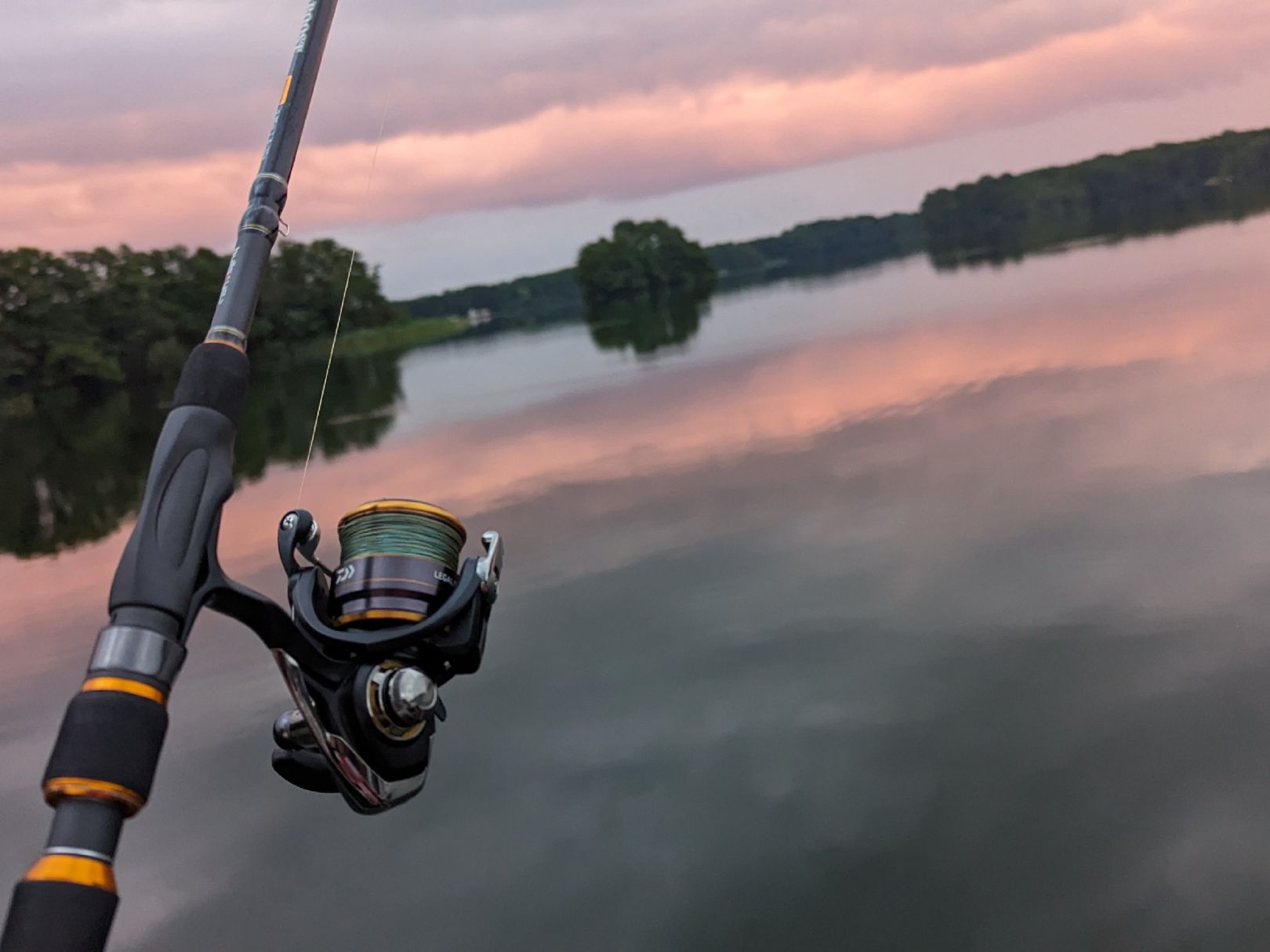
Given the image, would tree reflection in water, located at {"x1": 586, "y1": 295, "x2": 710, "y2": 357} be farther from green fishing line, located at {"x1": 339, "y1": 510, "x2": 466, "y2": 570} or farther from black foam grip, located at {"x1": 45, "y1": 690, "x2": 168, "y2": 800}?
black foam grip, located at {"x1": 45, "y1": 690, "x2": 168, "y2": 800}

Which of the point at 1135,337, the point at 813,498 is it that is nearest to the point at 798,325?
the point at 1135,337

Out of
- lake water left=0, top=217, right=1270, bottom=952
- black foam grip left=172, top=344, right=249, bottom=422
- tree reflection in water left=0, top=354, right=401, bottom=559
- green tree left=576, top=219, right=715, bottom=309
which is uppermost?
green tree left=576, top=219, right=715, bottom=309

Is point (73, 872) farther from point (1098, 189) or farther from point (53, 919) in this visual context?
point (1098, 189)

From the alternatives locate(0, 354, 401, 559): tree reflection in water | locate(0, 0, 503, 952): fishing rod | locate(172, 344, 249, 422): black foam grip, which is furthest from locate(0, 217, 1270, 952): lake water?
locate(172, 344, 249, 422): black foam grip

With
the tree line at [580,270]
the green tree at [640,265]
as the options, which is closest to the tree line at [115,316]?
the tree line at [580,270]

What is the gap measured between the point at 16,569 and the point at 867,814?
7553 mm

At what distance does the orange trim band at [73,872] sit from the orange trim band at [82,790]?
3.3 inches

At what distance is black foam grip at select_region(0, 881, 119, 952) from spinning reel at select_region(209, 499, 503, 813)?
20.9 inches

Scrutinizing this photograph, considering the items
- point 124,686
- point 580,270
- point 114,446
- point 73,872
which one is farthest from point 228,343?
point 580,270

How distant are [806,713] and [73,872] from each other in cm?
344

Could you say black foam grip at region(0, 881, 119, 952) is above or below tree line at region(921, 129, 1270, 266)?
below

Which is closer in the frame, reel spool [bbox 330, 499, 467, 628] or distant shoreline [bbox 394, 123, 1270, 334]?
reel spool [bbox 330, 499, 467, 628]

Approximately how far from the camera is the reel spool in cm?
201

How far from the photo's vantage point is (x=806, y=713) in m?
4.29
